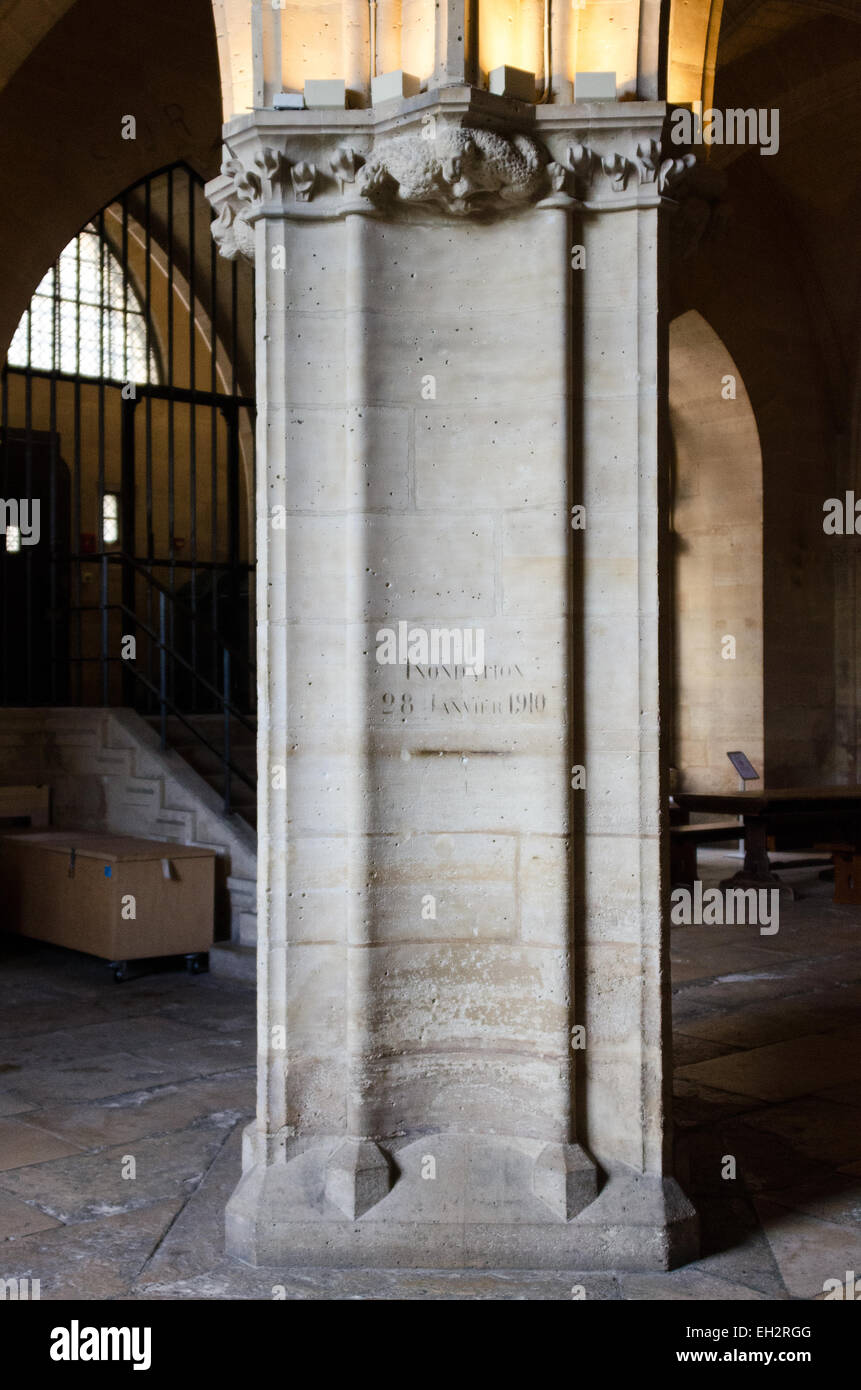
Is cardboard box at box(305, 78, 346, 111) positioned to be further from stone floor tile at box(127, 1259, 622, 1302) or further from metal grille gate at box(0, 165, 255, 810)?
metal grille gate at box(0, 165, 255, 810)

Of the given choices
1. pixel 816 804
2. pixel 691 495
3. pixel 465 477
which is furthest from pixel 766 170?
pixel 465 477

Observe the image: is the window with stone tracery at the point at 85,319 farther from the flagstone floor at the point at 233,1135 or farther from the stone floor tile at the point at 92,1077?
the stone floor tile at the point at 92,1077

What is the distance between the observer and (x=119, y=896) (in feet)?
22.6

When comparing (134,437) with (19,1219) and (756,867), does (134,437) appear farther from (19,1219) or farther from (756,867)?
(19,1219)

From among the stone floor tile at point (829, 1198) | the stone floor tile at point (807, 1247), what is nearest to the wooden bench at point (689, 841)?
the stone floor tile at point (829, 1198)

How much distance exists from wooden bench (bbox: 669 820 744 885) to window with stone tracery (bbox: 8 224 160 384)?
7133 millimetres

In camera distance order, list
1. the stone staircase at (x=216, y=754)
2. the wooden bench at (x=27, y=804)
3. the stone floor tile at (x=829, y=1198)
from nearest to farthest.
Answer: the stone floor tile at (x=829, y=1198) < the stone staircase at (x=216, y=754) < the wooden bench at (x=27, y=804)

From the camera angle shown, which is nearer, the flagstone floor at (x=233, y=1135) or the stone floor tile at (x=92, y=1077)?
the flagstone floor at (x=233, y=1135)

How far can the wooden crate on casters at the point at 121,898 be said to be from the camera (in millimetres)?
6926

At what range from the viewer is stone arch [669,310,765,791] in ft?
41.0

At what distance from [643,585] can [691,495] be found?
32.1 ft

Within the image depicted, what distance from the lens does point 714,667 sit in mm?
12750

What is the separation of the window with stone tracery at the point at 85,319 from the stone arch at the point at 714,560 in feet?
17.4

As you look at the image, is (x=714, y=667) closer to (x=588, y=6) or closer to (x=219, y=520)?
(x=219, y=520)
